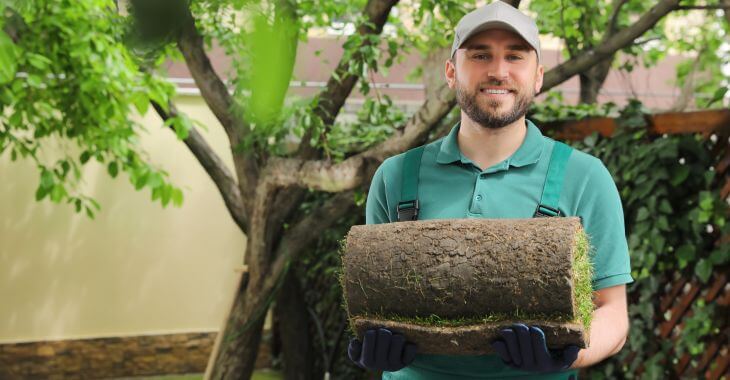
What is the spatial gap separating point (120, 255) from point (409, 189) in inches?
199

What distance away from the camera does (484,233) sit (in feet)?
4.50

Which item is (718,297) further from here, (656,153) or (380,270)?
(380,270)

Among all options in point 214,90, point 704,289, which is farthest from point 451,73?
point 214,90

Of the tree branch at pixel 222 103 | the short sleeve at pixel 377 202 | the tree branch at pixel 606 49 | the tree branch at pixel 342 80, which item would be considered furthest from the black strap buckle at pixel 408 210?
the tree branch at pixel 222 103

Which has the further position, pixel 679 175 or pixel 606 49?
pixel 606 49

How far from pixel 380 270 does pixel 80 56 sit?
2741 millimetres

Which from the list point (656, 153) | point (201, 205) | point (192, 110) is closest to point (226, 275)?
point (201, 205)

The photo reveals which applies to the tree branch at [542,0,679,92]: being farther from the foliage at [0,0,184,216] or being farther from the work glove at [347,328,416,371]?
the work glove at [347,328,416,371]

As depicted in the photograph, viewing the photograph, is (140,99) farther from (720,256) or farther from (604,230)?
(604,230)

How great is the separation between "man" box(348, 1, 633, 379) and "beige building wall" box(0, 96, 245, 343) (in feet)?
14.8

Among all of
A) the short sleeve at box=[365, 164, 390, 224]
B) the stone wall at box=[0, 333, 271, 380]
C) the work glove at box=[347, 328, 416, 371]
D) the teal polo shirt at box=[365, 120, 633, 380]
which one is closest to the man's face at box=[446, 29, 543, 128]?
the teal polo shirt at box=[365, 120, 633, 380]

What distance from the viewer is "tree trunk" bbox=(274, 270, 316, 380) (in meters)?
5.59

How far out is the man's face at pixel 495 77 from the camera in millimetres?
1400

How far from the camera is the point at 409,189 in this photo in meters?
1.56
